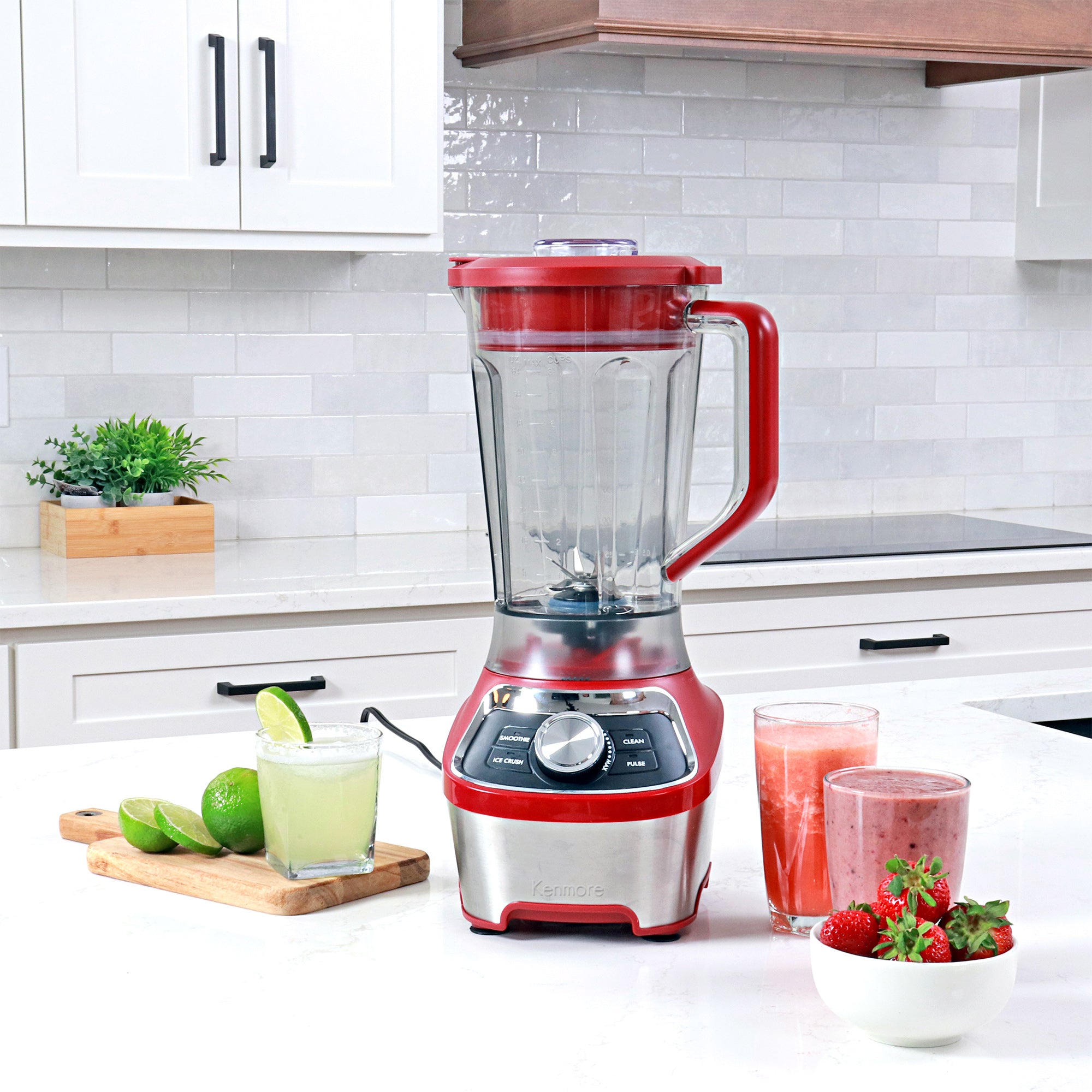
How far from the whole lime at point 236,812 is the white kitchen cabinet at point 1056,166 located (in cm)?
279

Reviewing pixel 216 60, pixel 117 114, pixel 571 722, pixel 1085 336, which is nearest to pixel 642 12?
pixel 216 60

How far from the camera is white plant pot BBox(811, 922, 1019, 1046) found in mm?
756

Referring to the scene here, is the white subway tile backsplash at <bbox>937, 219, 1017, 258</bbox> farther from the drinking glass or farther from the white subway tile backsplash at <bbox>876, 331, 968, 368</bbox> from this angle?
the drinking glass

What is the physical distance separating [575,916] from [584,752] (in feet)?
0.36

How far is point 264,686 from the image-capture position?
2.36 meters

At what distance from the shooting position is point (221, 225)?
2.56 meters

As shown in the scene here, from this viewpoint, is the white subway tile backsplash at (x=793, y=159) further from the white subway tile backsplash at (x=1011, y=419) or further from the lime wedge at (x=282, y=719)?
the lime wedge at (x=282, y=719)

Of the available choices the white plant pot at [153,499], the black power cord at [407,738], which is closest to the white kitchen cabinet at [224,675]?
the white plant pot at [153,499]

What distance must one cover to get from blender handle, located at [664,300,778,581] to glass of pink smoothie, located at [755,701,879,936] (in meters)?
0.12

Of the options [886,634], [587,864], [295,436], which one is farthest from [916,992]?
[295,436]

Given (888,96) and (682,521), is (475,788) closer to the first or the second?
(682,521)

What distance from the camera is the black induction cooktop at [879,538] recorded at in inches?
108

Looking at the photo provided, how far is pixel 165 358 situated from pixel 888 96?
5.73 ft

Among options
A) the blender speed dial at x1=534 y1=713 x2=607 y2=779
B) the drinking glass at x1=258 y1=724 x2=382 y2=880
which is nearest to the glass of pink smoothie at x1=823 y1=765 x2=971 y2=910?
the blender speed dial at x1=534 y1=713 x2=607 y2=779
